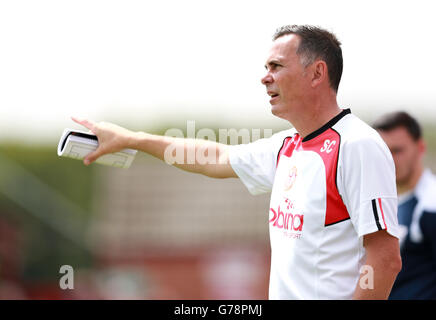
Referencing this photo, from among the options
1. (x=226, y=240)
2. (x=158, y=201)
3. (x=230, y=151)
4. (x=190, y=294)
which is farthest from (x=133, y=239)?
(x=230, y=151)

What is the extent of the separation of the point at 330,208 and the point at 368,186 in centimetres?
23

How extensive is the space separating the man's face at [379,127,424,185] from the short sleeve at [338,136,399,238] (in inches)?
116

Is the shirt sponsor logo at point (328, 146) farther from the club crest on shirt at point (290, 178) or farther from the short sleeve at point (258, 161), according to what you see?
the short sleeve at point (258, 161)

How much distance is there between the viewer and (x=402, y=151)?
5781 mm

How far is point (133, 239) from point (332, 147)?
17.9 meters

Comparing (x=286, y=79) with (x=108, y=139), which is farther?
(x=108, y=139)

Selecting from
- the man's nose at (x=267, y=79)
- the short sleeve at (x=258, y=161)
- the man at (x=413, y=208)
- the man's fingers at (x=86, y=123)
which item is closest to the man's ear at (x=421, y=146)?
the man at (x=413, y=208)

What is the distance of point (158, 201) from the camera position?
21.3 metres

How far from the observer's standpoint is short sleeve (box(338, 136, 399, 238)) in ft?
9.23

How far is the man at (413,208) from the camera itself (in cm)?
531

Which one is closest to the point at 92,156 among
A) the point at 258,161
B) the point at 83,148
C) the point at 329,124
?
the point at 83,148

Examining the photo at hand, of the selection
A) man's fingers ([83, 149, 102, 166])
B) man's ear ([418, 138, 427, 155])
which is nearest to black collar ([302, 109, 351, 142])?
man's fingers ([83, 149, 102, 166])

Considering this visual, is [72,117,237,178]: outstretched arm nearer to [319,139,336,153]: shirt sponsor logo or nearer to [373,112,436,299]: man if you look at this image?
[319,139,336,153]: shirt sponsor logo

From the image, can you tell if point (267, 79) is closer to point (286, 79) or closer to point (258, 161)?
point (286, 79)
